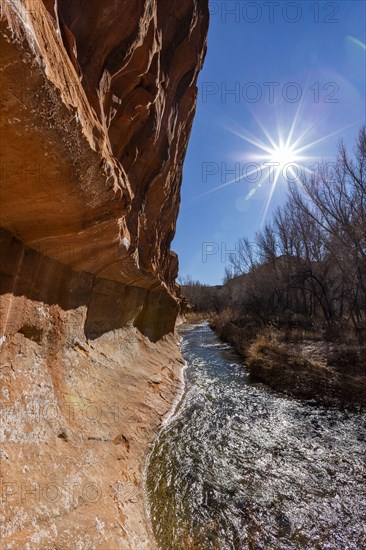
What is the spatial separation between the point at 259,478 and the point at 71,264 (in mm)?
4087

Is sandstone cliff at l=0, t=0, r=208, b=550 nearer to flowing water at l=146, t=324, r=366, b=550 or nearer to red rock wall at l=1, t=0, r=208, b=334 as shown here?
red rock wall at l=1, t=0, r=208, b=334

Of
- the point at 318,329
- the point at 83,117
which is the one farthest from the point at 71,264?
the point at 318,329

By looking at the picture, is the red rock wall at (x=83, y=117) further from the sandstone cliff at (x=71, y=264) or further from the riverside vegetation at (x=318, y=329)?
the riverside vegetation at (x=318, y=329)

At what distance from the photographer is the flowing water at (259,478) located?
2.85 meters

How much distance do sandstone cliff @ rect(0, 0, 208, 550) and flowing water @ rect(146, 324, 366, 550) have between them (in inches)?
18.2

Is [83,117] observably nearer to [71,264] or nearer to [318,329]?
[71,264]

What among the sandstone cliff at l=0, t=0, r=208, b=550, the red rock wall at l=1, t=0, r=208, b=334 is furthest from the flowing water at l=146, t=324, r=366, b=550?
the red rock wall at l=1, t=0, r=208, b=334

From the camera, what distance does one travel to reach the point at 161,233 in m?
10.8

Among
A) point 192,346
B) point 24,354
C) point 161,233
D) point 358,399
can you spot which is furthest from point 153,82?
point 192,346

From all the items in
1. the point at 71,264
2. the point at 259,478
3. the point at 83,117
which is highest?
the point at 83,117

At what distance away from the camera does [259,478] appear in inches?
147

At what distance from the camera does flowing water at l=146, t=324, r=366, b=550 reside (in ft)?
9.34

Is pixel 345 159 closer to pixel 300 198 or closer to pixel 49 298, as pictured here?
pixel 300 198

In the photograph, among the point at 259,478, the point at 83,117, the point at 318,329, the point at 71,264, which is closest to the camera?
the point at 83,117
